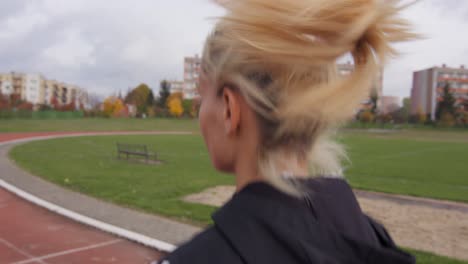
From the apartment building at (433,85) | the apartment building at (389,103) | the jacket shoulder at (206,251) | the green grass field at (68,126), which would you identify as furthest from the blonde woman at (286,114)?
the apartment building at (389,103)

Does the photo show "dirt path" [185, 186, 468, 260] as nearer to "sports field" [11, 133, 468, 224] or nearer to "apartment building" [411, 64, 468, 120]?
"sports field" [11, 133, 468, 224]

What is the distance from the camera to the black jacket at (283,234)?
79cm

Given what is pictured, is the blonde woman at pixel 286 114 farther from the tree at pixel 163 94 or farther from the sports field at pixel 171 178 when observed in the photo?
the tree at pixel 163 94

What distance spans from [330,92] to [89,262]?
15.2 feet

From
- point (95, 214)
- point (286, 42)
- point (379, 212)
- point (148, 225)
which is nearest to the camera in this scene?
point (286, 42)

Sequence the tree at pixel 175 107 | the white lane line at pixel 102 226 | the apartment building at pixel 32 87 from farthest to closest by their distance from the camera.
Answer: the apartment building at pixel 32 87 → the tree at pixel 175 107 → the white lane line at pixel 102 226

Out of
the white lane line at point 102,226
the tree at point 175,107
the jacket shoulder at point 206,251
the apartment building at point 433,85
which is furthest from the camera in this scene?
the apartment building at point 433,85

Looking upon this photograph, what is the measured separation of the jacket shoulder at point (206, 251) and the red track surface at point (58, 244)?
4.35 m

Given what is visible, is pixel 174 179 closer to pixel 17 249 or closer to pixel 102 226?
pixel 102 226

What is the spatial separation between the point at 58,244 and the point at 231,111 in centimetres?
518

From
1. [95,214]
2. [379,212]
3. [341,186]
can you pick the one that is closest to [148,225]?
[95,214]

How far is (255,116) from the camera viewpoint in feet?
2.99

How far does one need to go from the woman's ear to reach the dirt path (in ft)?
18.7

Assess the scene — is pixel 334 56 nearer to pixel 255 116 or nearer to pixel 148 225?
pixel 255 116
